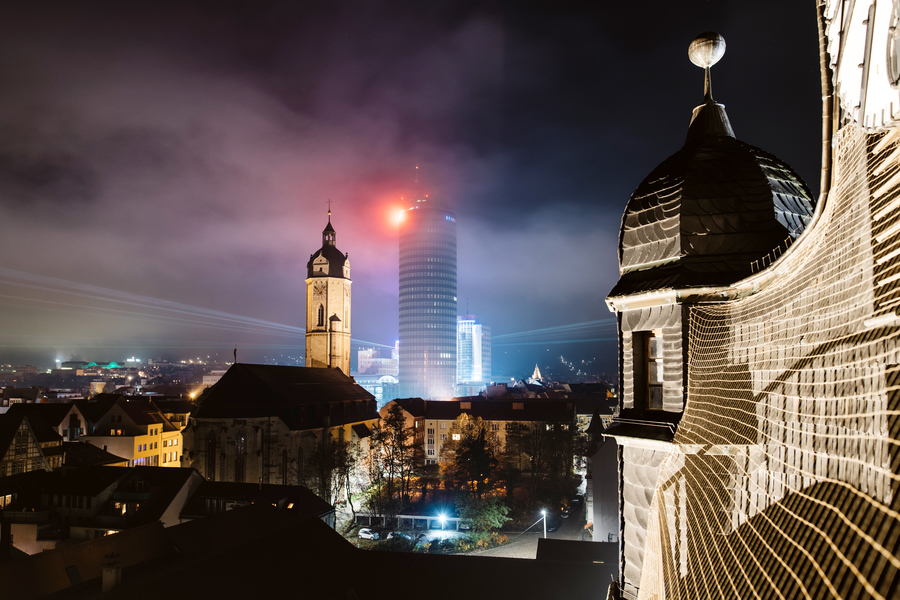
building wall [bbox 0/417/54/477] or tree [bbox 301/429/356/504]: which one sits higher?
building wall [bbox 0/417/54/477]

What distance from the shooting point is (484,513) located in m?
33.5

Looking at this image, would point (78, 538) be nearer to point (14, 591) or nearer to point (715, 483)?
point (14, 591)

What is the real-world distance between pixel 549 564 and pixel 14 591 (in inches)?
624

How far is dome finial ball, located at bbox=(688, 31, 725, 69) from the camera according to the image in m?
6.61

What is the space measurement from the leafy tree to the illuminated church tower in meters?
30.7

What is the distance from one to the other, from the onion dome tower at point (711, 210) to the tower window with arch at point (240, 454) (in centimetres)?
4190

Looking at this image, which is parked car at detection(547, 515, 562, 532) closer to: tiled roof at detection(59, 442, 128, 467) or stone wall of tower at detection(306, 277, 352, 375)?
stone wall of tower at detection(306, 277, 352, 375)

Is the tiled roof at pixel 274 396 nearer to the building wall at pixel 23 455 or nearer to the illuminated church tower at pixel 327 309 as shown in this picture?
the illuminated church tower at pixel 327 309

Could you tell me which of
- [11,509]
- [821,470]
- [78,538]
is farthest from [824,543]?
[11,509]

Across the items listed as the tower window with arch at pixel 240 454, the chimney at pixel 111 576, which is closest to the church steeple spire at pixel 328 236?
the tower window with arch at pixel 240 454

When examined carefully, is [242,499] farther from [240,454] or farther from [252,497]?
[240,454]

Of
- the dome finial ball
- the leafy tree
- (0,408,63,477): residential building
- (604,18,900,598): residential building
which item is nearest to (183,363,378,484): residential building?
(0,408,63,477): residential building

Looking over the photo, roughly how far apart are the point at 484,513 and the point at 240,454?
67.8 ft

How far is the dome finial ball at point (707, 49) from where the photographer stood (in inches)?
260
